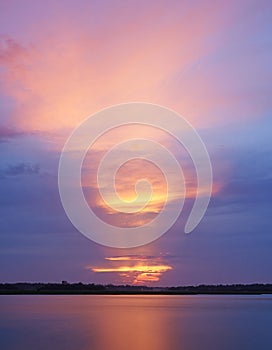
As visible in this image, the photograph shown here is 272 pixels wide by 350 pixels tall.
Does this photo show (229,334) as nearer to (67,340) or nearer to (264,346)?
(264,346)

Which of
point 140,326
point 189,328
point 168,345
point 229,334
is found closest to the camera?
point 168,345

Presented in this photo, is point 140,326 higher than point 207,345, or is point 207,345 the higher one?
point 140,326

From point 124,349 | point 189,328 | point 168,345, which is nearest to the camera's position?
point 124,349

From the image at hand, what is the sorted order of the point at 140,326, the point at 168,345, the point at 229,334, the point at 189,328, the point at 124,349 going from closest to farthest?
the point at 124,349
the point at 168,345
the point at 229,334
the point at 189,328
the point at 140,326

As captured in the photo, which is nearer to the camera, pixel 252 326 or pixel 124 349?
pixel 124 349

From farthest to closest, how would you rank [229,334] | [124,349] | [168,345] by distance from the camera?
[229,334]
[168,345]
[124,349]

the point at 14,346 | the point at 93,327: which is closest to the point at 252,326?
the point at 93,327

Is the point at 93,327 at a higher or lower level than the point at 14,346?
higher

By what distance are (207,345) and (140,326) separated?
2134 centimetres

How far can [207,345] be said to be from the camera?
137ft

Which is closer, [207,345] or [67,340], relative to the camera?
[207,345]

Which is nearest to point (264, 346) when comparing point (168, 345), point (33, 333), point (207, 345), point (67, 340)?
point (207, 345)

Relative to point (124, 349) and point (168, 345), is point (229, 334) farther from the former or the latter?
point (124, 349)

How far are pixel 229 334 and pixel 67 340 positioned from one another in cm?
1420
